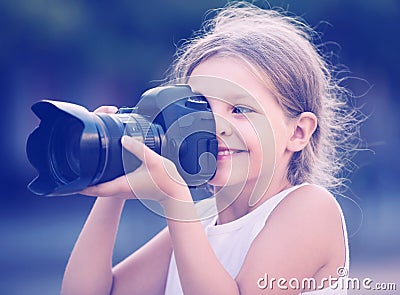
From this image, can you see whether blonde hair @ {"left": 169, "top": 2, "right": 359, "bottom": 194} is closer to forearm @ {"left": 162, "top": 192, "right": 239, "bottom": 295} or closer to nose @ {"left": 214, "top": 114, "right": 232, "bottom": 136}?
nose @ {"left": 214, "top": 114, "right": 232, "bottom": 136}

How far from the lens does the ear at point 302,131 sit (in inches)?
44.9

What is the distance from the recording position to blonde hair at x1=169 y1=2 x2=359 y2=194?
1127 millimetres

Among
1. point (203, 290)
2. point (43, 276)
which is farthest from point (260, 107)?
point (43, 276)

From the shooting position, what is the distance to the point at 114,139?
0.90 m

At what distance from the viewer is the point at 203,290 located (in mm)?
933

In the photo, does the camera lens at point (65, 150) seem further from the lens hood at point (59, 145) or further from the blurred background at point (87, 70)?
the blurred background at point (87, 70)

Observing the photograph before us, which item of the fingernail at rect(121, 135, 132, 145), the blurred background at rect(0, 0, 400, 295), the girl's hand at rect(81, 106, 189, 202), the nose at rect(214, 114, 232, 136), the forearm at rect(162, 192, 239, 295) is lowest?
the forearm at rect(162, 192, 239, 295)

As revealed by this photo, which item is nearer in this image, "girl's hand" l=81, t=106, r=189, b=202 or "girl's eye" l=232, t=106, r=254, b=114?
"girl's hand" l=81, t=106, r=189, b=202

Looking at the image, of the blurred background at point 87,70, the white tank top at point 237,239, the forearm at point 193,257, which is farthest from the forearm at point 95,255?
the blurred background at point 87,70

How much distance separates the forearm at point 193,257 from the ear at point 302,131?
26 cm

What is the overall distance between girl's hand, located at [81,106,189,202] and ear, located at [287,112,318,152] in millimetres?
255

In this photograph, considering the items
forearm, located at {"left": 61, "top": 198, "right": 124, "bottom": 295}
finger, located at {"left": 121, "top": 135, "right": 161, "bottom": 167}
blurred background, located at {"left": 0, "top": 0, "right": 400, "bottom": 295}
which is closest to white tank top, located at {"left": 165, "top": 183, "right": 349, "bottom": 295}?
forearm, located at {"left": 61, "top": 198, "right": 124, "bottom": 295}

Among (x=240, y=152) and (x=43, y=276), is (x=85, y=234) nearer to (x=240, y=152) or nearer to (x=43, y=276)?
(x=240, y=152)

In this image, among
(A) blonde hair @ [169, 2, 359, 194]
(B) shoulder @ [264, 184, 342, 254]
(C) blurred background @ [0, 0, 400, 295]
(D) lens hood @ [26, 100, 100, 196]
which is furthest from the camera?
(C) blurred background @ [0, 0, 400, 295]
